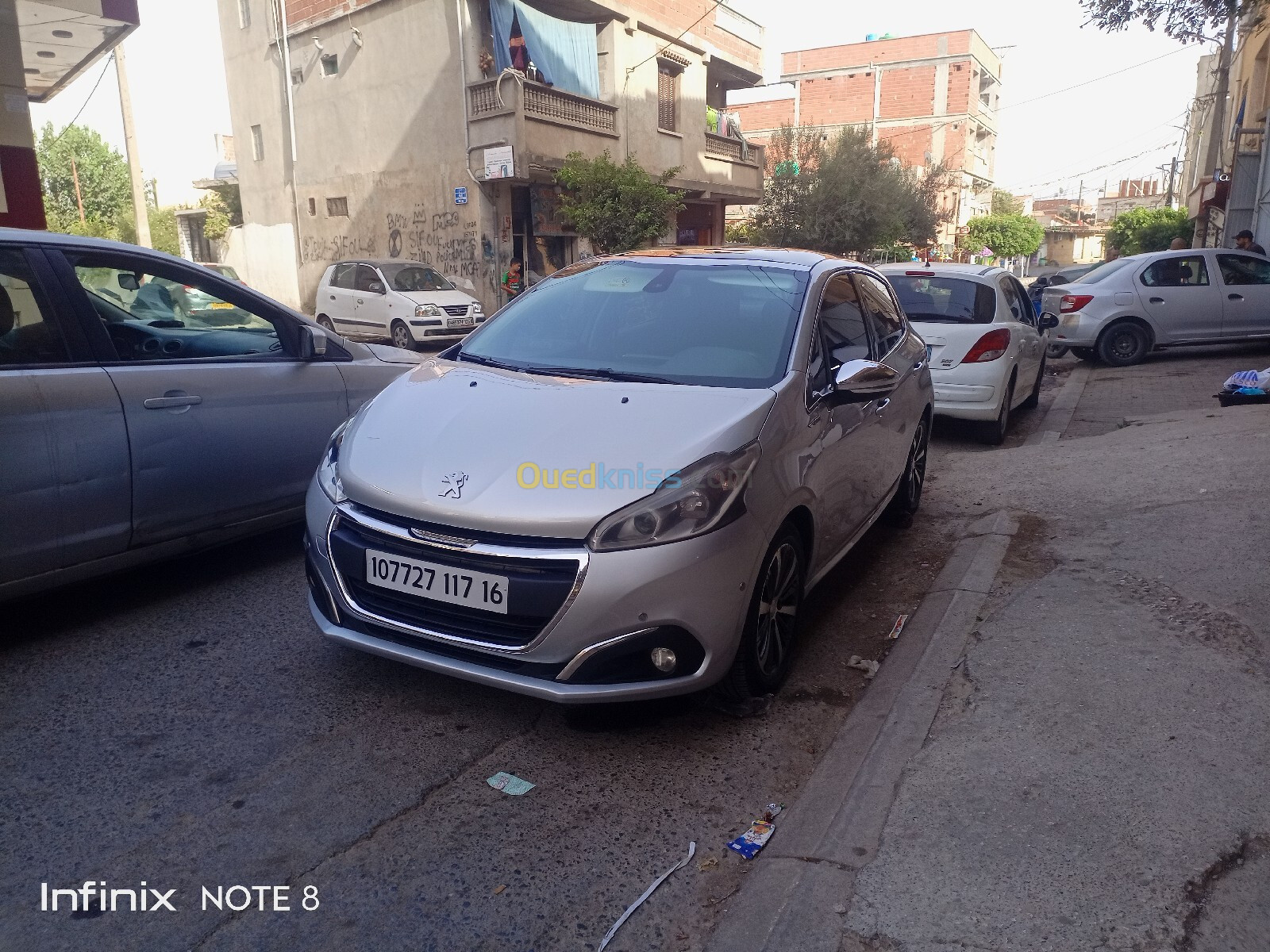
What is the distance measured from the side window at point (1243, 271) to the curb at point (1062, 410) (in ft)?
7.19

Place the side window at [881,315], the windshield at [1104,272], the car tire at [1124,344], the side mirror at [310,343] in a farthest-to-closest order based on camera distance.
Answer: the windshield at [1104,272], the car tire at [1124,344], the side window at [881,315], the side mirror at [310,343]

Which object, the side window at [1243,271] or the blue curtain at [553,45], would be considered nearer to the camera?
the side window at [1243,271]

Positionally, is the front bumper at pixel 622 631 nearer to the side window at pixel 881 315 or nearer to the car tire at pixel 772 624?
the car tire at pixel 772 624

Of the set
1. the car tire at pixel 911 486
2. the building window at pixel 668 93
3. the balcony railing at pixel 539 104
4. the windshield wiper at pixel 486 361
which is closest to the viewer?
the windshield wiper at pixel 486 361

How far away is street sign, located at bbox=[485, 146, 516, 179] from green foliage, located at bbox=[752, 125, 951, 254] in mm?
12516

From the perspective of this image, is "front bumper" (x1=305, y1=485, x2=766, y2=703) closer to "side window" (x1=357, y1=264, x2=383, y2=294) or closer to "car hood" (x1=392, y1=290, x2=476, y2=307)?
"car hood" (x1=392, y1=290, x2=476, y2=307)

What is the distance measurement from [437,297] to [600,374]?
1441 centimetres

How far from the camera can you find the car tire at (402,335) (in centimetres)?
1694

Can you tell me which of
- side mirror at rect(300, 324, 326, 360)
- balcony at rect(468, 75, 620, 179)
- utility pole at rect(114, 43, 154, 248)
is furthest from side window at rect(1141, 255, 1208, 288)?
utility pole at rect(114, 43, 154, 248)

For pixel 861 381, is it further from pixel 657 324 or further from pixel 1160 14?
pixel 1160 14

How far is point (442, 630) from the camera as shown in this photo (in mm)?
2939

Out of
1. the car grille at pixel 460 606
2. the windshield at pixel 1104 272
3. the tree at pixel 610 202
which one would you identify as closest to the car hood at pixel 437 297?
the tree at pixel 610 202

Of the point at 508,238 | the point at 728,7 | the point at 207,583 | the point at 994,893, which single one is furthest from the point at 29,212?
the point at 728,7

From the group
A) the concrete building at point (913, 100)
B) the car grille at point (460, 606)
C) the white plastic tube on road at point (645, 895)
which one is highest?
the concrete building at point (913, 100)
